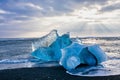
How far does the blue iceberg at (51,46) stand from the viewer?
2048 centimetres

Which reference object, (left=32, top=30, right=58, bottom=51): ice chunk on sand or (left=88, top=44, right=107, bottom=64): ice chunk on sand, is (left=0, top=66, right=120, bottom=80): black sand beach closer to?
(left=88, top=44, right=107, bottom=64): ice chunk on sand

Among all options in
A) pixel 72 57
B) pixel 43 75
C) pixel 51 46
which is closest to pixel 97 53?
pixel 72 57

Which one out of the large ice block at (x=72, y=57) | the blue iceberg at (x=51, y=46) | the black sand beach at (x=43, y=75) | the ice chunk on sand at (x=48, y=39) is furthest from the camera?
the ice chunk on sand at (x=48, y=39)

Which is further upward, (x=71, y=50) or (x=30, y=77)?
(x=71, y=50)

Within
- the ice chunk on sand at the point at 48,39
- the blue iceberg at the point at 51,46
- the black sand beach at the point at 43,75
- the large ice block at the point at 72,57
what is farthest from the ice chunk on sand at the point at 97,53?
the ice chunk on sand at the point at 48,39

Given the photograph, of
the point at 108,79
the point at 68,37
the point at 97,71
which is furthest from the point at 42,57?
the point at 108,79

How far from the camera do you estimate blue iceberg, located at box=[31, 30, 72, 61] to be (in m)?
20.5

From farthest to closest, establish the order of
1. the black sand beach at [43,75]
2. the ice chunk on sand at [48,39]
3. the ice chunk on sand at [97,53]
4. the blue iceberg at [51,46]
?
the ice chunk on sand at [48,39], the blue iceberg at [51,46], the ice chunk on sand at [97,53], the black sand beach at [43,75]

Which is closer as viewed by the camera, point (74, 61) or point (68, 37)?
point (74, 61)

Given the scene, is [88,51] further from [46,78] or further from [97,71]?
→ [46,78]

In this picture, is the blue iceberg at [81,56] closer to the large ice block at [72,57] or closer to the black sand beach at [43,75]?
the large ice block at [72,57]

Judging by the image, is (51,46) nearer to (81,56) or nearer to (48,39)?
(48,39)

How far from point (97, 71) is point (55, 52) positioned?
585 centimetres

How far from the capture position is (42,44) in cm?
2192
